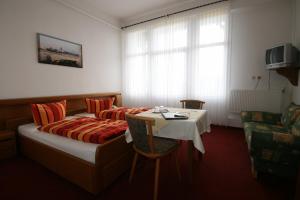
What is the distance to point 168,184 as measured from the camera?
1.77 meters

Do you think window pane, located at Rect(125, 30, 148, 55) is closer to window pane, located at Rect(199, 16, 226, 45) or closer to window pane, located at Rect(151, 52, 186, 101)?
window pane, located at Rect(151, 52, 186, 101)

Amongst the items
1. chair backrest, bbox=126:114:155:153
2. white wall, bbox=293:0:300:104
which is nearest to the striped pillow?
chair backrest, bbox=126:114:155:153

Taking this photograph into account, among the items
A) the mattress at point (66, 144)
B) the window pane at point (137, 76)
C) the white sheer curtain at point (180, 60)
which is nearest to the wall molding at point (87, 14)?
the white sheer curtain at point (180, 60)

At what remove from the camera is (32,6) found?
278 centimetres

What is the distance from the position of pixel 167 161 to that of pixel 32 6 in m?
3.50

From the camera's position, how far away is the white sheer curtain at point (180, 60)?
11.7ft

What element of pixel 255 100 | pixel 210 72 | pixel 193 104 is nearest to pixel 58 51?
pixel 193 104

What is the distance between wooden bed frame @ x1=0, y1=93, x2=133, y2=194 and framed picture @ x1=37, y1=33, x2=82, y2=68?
0.88 m

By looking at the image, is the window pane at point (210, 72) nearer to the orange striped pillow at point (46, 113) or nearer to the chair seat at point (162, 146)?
the chair seat at point (162, 146)

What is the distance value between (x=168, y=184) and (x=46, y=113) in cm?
213

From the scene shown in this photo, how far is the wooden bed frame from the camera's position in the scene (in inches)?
62.4

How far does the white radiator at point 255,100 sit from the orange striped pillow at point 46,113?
3.51 m

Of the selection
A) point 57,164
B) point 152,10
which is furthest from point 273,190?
point 152,10

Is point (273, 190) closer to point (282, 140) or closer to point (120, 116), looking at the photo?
point (282, 140)
